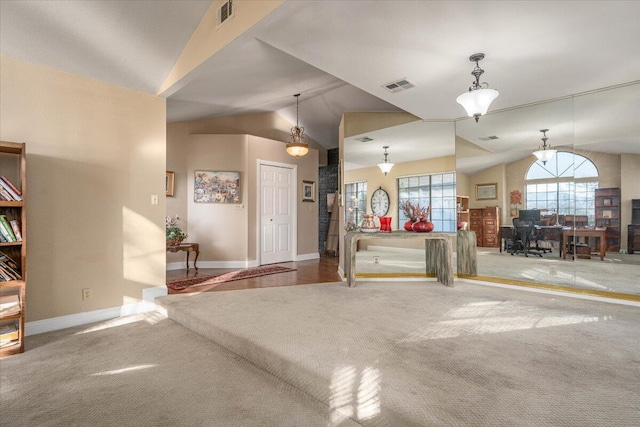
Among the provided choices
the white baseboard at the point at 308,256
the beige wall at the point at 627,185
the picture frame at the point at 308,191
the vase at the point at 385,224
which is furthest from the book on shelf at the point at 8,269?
the beige wall at the point at 627,185

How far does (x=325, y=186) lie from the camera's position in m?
8.63

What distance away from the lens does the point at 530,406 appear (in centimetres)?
162

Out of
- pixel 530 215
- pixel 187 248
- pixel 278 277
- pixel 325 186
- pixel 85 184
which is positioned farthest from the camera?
pixel 325 186

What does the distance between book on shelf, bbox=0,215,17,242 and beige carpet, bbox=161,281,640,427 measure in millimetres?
1469

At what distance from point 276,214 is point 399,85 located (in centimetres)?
394

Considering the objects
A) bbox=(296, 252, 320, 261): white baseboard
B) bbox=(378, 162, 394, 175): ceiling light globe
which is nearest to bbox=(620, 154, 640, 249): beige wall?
bbox=(378, 162, 394, 175): ceiling light globe

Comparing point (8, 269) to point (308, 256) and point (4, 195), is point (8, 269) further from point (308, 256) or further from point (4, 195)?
point (308, 256)

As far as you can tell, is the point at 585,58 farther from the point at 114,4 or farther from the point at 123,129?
the point at 123,129

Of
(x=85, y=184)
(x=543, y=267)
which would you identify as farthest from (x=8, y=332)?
(x=543, y=267)

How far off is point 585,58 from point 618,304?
8.51ft

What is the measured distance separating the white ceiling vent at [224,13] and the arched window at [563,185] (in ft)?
13.1

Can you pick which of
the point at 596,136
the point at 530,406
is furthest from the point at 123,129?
the point at 596,136

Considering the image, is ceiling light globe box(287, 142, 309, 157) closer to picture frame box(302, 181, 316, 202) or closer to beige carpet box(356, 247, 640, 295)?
picture frame box(302, 181, 316, 202)

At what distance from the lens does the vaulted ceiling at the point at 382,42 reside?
2.41 metres
